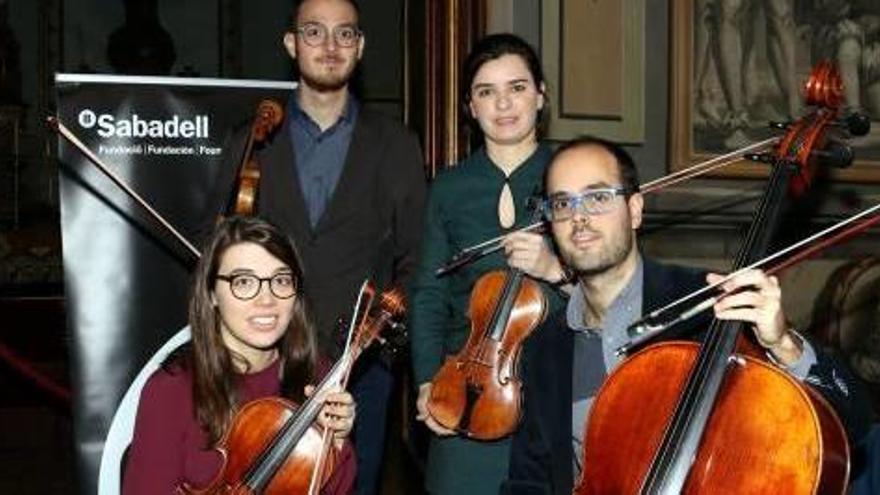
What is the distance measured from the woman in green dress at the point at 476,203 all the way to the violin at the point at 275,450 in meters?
0.33

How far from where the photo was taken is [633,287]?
1.80 metres

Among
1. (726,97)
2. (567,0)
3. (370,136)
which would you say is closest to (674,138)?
(726,97)

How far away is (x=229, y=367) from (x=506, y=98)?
2.56 feet

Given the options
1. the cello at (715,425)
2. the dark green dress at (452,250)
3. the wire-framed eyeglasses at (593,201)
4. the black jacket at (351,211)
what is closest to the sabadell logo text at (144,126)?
the black jacket at (351,211)

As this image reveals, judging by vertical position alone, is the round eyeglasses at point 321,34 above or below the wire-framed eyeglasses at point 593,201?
above

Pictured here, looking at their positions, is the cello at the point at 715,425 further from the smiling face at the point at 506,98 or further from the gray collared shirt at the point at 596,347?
the smiling face at the point at 506,98

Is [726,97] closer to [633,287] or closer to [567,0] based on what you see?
[567,0]

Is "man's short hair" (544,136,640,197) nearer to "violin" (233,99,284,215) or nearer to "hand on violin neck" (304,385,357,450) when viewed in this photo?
"hand on violin neck" (304,385,357,450)

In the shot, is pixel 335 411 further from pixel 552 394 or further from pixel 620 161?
pixel 620 161

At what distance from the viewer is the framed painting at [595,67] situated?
356cm

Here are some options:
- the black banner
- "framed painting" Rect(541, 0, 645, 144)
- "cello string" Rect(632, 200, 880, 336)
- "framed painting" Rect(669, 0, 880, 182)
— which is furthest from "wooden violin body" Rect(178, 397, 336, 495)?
"framed painting" Rect(669, 0, 880, 182)

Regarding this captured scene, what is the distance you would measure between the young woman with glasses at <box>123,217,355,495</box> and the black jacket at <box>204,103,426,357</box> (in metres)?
0.32

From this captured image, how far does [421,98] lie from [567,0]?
60 cm

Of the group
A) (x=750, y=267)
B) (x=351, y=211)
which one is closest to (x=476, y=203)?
(x=351, y=211)
